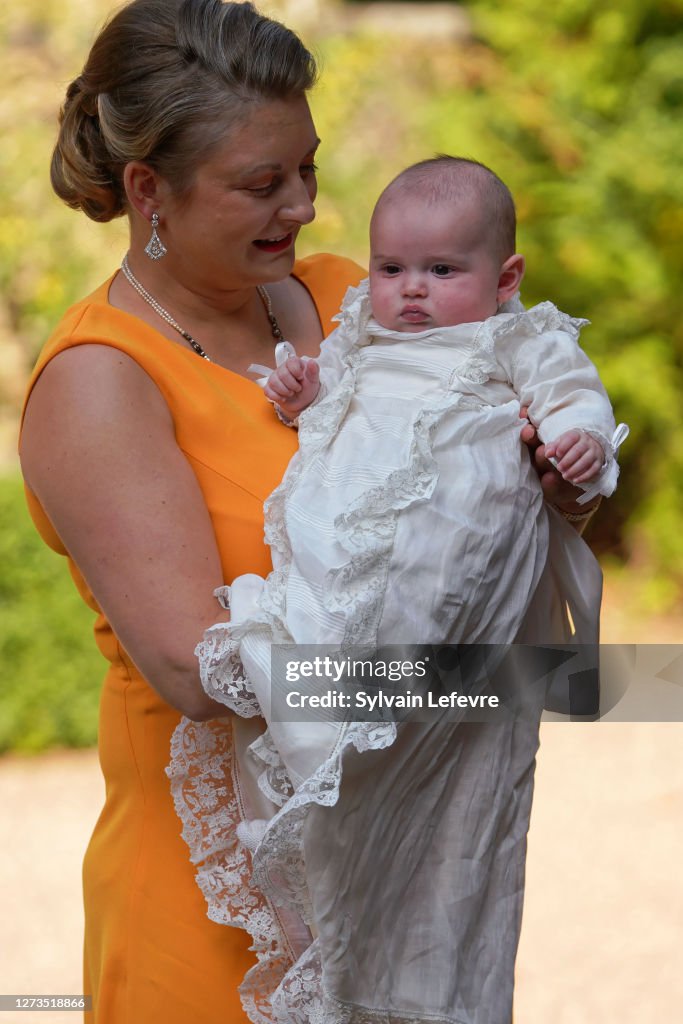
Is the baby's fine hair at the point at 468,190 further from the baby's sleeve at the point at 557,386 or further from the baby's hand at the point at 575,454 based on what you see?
the baby's hand at the point at 575,454

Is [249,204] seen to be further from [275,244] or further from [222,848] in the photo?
[222,848]

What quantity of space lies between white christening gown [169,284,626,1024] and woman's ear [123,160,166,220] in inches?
16.6

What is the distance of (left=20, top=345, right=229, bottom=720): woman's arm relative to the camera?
70.1 inches

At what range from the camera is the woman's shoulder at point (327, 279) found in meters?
2.37

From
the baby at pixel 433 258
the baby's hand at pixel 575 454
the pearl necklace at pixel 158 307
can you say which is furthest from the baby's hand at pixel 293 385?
the baby's hand at pixel 575 454

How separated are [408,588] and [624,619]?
5.93 m

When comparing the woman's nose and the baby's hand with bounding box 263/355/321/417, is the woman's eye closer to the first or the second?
the woman's nose

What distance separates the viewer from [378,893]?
1766 mm

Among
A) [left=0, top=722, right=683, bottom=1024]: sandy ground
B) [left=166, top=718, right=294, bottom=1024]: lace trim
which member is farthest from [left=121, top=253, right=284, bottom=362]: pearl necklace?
[left=0, top=722, right=683, bottom=1024]: sandy ground

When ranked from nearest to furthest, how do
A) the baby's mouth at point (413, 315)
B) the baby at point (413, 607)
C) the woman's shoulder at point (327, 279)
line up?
the baby at point (413, 607) < the baby's mouth at point (413, 315) < the woman's shoulder at point (327, 279)

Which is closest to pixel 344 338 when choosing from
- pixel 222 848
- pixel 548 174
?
pixel 222 848

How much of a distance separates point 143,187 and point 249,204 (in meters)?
0.20

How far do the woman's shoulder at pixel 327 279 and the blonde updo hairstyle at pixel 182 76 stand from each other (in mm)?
447

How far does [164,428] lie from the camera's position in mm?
1881
